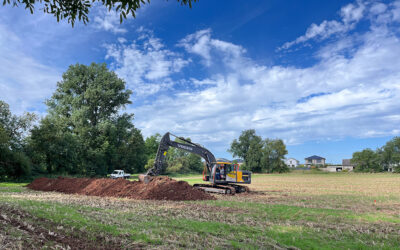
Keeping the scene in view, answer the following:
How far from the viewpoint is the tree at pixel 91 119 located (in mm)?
40688

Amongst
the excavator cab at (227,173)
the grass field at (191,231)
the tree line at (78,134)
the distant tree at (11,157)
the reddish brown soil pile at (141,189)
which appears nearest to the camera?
the grass field at (191,231)

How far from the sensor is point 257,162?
83312mm

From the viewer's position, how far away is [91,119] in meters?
44.9

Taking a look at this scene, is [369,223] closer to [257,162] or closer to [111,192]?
[111,192]

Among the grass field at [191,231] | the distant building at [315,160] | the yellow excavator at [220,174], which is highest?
the distant building at [315,160]

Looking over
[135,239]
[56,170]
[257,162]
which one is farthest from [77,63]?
[257,162]

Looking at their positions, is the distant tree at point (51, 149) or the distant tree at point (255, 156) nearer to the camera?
the distant tree at point (51, 149)

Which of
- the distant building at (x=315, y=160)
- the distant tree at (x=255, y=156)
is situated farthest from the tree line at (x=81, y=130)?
the distant building at (x=315, y=160)

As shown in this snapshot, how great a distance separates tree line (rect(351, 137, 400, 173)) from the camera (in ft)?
258

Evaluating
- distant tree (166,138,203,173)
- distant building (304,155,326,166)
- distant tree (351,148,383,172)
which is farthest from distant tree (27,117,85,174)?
distant building (304,155,326,166)

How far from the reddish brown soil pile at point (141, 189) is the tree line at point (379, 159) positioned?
79254mm

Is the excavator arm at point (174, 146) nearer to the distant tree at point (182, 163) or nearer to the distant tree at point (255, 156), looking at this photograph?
the distant tree at point (182, 163)

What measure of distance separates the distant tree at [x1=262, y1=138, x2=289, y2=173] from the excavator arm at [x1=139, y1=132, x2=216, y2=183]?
62654mm

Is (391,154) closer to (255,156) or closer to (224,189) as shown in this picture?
(255,156)
